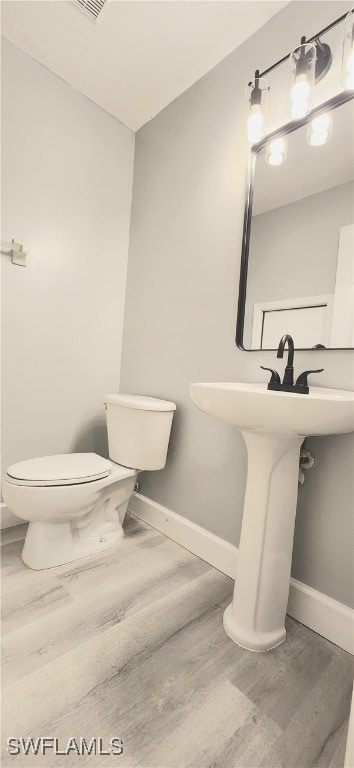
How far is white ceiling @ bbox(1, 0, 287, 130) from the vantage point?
50.3 inches

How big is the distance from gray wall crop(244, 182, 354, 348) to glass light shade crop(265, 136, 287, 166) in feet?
0.62

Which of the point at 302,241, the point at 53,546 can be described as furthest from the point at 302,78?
the point at 53,546

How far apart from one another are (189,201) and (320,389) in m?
1.12

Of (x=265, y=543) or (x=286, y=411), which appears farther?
(x=265, y=543)

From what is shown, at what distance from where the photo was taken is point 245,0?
1.22 m

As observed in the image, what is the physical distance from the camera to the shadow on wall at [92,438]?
178cm

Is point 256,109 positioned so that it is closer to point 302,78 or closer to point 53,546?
point 302,78

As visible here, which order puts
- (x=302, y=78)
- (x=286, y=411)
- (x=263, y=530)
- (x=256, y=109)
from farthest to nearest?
1. (x=256, y=109)
2. (x=302, y=78)
3. (x=263, y=530)
4. (x=286, y=411)

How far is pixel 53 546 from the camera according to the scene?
1.28 m

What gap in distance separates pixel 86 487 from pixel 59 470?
0.12 meters

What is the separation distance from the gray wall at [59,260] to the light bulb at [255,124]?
90cm

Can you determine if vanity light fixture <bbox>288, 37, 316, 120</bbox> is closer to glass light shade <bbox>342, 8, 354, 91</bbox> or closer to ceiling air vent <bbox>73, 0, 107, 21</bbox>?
glass light shade <bbox>342, 8, 354, 91</bbox>

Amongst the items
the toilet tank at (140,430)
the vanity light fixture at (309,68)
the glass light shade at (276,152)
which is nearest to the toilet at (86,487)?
the toilet tank at (140,430)

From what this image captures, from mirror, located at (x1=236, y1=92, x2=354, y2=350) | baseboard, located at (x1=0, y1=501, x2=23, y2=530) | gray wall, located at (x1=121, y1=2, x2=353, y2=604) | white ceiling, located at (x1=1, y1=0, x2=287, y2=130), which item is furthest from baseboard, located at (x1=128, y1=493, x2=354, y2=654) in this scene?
white ceiling, located at (x1=1, y1=0, x2=287, y2=130)
